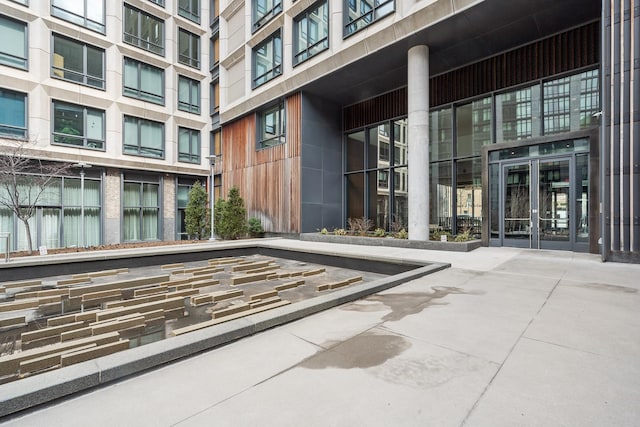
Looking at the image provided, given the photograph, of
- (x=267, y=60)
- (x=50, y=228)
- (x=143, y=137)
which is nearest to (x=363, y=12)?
(x=267, y=60)

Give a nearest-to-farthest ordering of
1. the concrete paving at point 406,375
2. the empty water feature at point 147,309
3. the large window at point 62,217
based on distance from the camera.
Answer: the concrete paving at point 406,375 → the empty water feature at point 147,309 → the large window at point 62,217

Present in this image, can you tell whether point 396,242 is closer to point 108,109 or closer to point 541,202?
point 541,202

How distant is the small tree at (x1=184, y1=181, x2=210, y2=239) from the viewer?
58.7 ft

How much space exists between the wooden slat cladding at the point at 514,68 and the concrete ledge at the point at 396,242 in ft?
20.8

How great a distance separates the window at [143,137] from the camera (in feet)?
61.6

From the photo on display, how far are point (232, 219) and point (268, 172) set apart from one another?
3.28 metres

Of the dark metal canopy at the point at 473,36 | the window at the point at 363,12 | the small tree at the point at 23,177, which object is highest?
the window at the point at 363,12

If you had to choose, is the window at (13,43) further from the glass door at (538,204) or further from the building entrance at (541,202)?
the glass door at (538,204)

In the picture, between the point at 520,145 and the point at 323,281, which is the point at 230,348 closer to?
the point at 323,281

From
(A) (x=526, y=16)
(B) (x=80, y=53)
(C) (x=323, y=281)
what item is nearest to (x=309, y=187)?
(C) (x=323, y=281)

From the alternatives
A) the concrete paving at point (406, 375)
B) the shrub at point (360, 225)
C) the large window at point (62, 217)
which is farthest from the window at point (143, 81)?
the concrete paving at point (406, 375)

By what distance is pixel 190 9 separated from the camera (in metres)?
21.7

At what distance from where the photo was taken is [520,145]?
10.8m

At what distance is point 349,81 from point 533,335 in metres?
13.7
